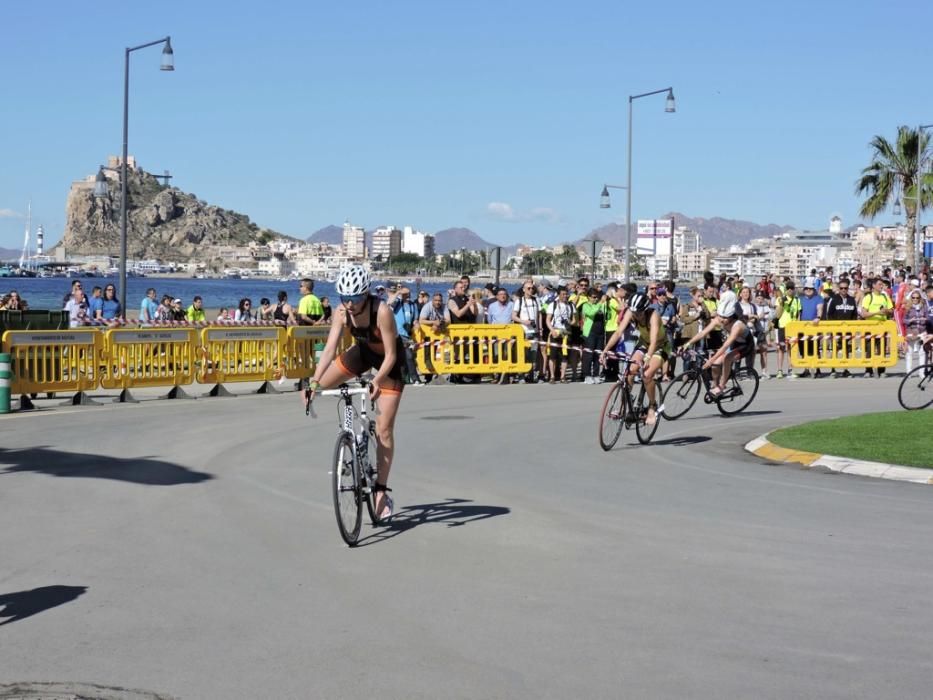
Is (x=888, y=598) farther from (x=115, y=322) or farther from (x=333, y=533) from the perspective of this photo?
(x=115, y=322)

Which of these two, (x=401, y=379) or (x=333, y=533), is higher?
(x=401, y=379)

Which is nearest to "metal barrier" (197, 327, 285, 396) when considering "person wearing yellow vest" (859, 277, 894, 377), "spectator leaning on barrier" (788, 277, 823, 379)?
"spectator leaning on barrier" (788, 277, 823, 379)

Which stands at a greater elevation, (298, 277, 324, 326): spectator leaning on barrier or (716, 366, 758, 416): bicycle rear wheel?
(298, 277, 324, 326): spectator leaning on barrier

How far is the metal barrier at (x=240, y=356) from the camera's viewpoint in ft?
73.0

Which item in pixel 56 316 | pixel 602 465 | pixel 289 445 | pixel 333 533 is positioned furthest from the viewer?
pixel 56 316

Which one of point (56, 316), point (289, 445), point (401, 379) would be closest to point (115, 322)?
point (56, 316)

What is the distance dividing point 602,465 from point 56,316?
57.9 ft

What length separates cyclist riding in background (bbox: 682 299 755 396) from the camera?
17812mm

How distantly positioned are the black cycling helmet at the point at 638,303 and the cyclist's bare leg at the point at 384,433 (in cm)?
570

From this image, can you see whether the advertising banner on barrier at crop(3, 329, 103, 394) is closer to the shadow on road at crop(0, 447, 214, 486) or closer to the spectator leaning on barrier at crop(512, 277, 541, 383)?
the shadow on road at crop(0, 447, 214, 486)

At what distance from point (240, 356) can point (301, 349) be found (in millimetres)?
1463

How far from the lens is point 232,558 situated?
848 cm

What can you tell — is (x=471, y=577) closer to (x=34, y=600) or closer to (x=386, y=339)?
(x=386, y=339)

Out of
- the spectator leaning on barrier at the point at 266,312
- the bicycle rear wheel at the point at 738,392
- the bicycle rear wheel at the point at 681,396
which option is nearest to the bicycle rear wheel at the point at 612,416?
the bicycle rear wheel at the point at 681,396
